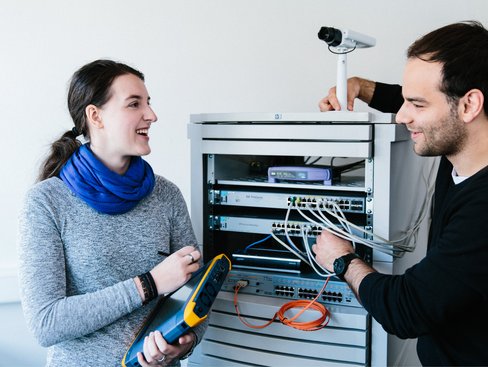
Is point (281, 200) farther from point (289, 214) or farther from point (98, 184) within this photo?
point (98, 184)

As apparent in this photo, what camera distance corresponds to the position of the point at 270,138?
1605 mm

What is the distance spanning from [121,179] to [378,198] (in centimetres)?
68

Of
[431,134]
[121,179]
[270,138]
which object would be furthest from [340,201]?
[121,179]

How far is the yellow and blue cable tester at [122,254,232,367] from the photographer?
1.29m

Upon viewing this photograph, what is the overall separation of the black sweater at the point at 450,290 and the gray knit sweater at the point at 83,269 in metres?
0.54

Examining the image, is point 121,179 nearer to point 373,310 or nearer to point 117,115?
point 117,115

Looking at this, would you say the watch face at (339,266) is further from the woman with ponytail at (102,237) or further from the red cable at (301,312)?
the woman with ponytail at (102,237)

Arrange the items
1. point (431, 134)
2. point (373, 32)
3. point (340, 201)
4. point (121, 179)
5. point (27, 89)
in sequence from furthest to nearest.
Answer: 1. point (27, 89)
2. point (373, 32)
3. point (340, 201)
4. point (121, 179)
5. point (431, 134)

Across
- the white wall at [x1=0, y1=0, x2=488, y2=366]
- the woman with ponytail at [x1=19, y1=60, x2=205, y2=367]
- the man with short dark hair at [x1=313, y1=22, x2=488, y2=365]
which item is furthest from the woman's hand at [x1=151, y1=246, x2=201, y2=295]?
the white wall at [x1=0, y1=0, x2=488, y2=366]

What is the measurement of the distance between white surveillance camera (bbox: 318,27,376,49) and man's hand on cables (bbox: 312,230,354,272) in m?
0.56

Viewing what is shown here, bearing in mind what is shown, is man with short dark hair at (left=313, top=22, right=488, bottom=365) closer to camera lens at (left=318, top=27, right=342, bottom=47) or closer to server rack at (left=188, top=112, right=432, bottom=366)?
server rack at (left=188, top=112, right=432, bottom=366)

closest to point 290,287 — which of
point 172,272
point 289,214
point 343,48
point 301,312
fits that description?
point 301,312

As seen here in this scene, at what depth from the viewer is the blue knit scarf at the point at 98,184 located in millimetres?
1408

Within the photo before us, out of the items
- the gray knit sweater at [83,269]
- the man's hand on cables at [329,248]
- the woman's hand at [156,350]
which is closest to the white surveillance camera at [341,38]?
the man's hand on cables at [329,248]
